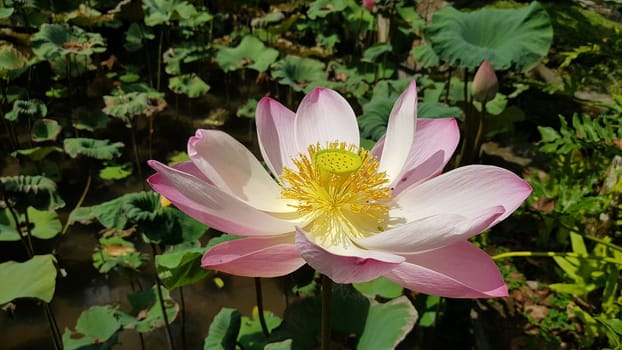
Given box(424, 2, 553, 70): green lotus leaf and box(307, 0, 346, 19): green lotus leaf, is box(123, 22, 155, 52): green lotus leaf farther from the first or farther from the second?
box(424, 2, 553, 70): green lotus leaf

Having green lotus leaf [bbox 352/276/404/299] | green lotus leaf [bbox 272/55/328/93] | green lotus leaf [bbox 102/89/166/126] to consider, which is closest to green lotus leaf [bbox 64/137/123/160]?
green lotus leaf [bbox 102/89/166/126]

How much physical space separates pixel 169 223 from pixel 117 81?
2.84 m

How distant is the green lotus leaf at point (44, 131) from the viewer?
2553 millimetres

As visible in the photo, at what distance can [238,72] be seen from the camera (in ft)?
13.3

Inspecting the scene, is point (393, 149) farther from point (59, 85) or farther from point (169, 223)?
point (59, 85)

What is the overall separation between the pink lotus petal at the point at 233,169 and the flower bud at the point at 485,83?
92cm

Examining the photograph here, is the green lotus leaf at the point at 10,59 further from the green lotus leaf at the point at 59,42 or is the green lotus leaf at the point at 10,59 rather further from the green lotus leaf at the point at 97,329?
the green lotus leaf at the point at 97,329

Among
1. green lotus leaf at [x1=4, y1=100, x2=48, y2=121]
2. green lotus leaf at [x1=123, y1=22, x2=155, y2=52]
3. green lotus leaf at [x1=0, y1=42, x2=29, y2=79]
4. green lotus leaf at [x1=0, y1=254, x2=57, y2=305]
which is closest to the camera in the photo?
green lotus leaf at [x1=0, y1=254, x2=57, y2=305]

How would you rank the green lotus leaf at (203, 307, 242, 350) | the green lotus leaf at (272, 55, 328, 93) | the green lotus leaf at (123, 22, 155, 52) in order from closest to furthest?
the green lotus leaf at (203, 307, 242, 350), the green lotus leaf at (272, 55, 328, 93), the green lotus leaf at (123, 22, 155, 52)

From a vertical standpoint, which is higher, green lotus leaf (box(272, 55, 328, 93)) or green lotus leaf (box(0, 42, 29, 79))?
green lotus leaf (box(0, 42, 29, 79))

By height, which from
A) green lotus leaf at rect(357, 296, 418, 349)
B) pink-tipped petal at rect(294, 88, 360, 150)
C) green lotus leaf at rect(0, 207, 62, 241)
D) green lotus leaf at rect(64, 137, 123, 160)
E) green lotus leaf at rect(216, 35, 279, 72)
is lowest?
green lotus leaf at rect(0, 207, 62, 241)

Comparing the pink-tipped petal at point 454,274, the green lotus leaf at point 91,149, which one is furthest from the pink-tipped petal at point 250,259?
the green lotus leaf at point 91,149

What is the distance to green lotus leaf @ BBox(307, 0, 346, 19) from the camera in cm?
362

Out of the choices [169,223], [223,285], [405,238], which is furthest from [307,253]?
[223,285]
